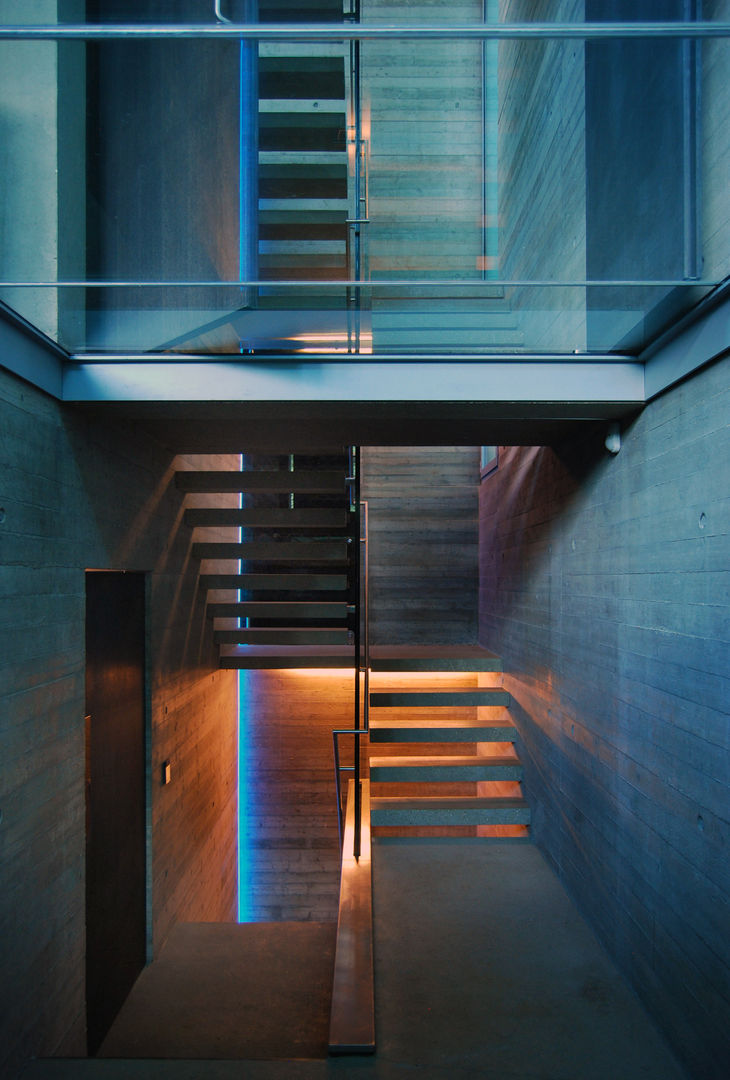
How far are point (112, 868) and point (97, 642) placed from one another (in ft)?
3.97

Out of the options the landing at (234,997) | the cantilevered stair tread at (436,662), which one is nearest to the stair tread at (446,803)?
the landing at (234,997)

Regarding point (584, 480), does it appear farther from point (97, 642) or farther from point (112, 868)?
point (112, 868)

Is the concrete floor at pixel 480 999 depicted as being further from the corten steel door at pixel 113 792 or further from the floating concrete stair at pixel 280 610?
the floating concrete stair at pixel 280 610

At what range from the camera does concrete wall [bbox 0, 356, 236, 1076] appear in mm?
2295

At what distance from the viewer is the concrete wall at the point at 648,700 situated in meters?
2.09

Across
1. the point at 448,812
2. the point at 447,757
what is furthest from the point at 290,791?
the point at 448,812

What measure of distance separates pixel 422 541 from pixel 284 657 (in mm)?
1966

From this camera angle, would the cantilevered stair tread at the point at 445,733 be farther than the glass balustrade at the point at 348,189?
Yes

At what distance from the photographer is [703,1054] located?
208cm

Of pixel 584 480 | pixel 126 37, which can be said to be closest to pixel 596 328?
pixel 584 480

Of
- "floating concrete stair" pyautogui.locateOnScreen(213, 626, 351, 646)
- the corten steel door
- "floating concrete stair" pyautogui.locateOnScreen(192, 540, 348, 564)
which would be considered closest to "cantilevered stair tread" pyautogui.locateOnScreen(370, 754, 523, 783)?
→ "floating concrete stair" pyautogui.locateOnScreen(213, 626, 351, 646)

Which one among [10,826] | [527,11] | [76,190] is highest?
[527,11]

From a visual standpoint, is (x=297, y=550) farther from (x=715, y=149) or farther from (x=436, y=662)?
(x=715, y=149)

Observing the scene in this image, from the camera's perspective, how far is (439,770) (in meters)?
4.41
